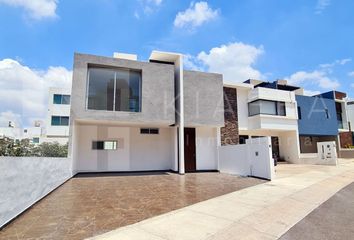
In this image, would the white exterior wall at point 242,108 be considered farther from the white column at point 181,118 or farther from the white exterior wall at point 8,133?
the white exterior wall at point 8,133

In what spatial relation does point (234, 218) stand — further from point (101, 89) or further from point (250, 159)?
point (101, 89)

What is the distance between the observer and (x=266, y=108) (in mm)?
19156

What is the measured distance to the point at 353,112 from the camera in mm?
29391

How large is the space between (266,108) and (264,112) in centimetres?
50

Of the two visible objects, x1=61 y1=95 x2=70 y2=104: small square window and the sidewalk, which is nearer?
the sidewalk

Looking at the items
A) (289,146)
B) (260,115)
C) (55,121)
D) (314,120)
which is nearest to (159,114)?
(260,115)

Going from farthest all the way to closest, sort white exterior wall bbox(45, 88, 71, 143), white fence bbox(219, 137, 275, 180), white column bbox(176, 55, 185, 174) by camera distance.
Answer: white exterior wall bbox(45, 88, 71, 143), white column bbox(176, 55, 185, 174), white fence bbox(219, 137, 275, 180)

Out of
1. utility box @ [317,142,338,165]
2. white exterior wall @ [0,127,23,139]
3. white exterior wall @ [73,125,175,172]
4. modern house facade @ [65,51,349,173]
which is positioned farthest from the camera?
utility box @ [317,142,338,165]

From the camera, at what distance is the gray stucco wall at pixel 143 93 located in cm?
1139

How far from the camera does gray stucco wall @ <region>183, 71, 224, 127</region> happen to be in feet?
46.1

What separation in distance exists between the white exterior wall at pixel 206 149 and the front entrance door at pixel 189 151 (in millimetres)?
312

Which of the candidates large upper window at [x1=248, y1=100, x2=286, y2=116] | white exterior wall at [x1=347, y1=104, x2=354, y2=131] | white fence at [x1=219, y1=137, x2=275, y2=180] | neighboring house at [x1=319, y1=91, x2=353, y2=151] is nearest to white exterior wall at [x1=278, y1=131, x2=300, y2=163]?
large upper window at [x1=248, y1=100, x2=286, y2=116]

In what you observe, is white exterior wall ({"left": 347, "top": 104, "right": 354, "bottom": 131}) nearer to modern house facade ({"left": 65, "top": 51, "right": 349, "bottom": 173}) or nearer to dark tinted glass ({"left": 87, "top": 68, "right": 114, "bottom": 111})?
modern house facade ({"left": 65, "top": 51, "right": 349, "bottom": 173})

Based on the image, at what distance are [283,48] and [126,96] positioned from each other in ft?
30.5
